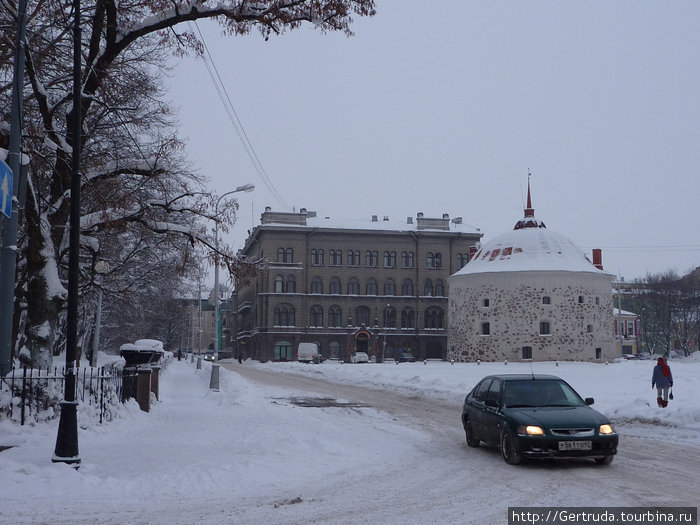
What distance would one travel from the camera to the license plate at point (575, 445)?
10.7m

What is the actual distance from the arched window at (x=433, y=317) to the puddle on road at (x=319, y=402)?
6639cm

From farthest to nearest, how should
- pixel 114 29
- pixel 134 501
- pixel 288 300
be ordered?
pixel 288 300
pixel 114 29
pixel 134 501

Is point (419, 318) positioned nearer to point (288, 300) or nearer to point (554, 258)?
point (288, 300)

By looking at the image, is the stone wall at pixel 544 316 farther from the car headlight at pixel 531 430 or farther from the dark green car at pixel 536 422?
the car headlight at pixel 531 430

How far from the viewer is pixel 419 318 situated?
90.4m

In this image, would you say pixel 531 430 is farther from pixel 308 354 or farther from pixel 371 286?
pixel 371 286

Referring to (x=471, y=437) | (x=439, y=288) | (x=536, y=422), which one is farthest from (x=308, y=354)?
(x=536, y=422)

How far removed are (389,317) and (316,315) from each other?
921 centimetres

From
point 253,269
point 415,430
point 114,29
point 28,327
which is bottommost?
point 415,430

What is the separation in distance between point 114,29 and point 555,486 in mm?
11737

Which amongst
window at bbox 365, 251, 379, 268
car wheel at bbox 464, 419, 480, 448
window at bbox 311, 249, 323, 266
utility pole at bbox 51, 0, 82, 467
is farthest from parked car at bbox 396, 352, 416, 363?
utility pole at bbox 51, 0, 82, 467

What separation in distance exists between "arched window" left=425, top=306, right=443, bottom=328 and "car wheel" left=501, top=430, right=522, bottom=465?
261 ft

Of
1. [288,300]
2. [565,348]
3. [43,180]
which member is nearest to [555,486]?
[43,180]

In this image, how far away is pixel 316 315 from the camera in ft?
289
